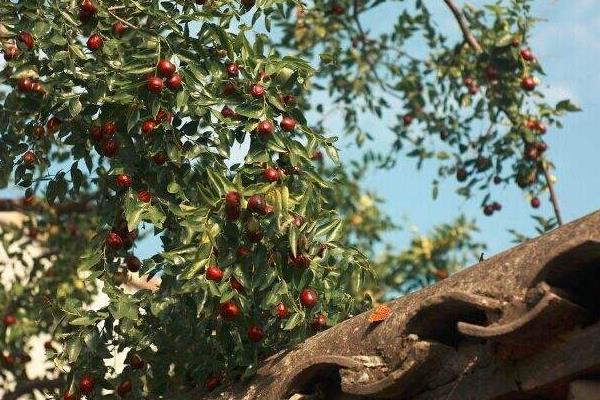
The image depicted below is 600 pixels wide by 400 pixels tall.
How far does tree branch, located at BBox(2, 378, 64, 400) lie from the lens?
8688 millimetres

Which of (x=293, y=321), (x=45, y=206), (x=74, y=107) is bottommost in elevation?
(x=293, y=321)

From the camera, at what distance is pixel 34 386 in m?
8.90

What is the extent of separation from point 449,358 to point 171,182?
204cm

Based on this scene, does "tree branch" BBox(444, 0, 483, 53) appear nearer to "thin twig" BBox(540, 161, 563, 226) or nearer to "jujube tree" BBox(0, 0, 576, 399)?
"thin twig" BBox(540, 161, 563, 226)

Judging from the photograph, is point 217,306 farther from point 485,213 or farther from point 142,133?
point 485,213

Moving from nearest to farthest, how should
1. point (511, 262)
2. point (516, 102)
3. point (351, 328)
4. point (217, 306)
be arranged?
point (511, 262)
point (351, 328)
point (217, 306)
point (516, 102)

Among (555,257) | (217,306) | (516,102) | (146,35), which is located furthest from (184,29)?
(516,102)

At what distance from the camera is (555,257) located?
3.91 metres

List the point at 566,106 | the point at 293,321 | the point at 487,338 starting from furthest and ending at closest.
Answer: the point at 566,106, the point at 293,321, the point at 487,338

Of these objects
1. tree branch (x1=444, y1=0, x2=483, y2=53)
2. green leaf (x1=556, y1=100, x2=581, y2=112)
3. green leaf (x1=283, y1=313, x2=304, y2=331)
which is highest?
tree branch (x1=444, y1=0, x2=483, y2=53)

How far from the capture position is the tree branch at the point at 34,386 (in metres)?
8.69

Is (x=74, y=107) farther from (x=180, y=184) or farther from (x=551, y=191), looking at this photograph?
(x=551, y=191)

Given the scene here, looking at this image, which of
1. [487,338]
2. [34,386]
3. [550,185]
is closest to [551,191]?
[550,185]

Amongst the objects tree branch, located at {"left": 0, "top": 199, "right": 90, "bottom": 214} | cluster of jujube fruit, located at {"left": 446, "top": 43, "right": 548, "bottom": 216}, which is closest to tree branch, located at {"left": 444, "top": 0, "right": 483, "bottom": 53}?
cluster of jujube fruit, located at {"left": 446, "top": 43, "right": 548, "bottom": 216}
